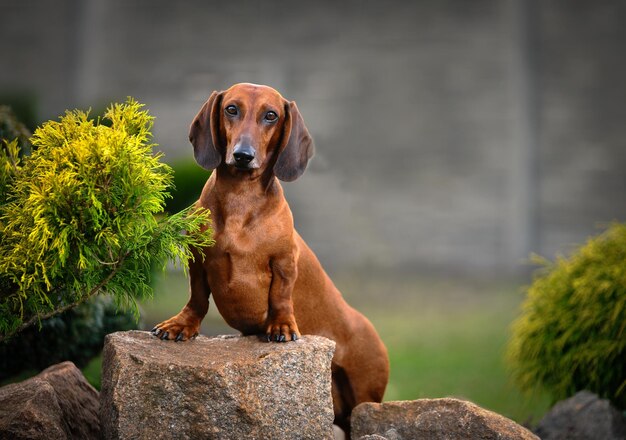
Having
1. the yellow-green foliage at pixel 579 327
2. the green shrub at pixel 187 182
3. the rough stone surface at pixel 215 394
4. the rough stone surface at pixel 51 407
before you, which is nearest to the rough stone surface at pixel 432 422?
the rough stone surface at pixel 215 394

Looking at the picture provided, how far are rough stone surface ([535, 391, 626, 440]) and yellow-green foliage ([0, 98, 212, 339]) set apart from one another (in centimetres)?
255

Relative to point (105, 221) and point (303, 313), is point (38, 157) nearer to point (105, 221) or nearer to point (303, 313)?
Answer: point (105, 221)

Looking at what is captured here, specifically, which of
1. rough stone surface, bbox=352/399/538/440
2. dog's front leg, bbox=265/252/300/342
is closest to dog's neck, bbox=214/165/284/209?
dog's front leg, bbox=265/252/300/342

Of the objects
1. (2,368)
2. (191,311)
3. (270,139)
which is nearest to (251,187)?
(270,139)

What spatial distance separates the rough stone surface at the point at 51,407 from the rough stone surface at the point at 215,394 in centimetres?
28

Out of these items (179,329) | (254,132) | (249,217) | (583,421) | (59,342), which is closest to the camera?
(254,132)

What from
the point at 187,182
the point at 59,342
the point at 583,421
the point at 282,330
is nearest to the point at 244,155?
the point at 282,330

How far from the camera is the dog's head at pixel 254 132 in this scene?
11.0ft

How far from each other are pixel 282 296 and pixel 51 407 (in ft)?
3.61

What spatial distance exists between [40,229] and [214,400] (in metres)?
0.95

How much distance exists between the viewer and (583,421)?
4.67m

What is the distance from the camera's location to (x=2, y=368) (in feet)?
16.4

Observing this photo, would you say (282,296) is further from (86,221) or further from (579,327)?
(579,327)

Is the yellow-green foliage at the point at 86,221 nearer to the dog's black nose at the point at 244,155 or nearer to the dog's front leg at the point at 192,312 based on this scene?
the dog's front leg at the point at 192,312
